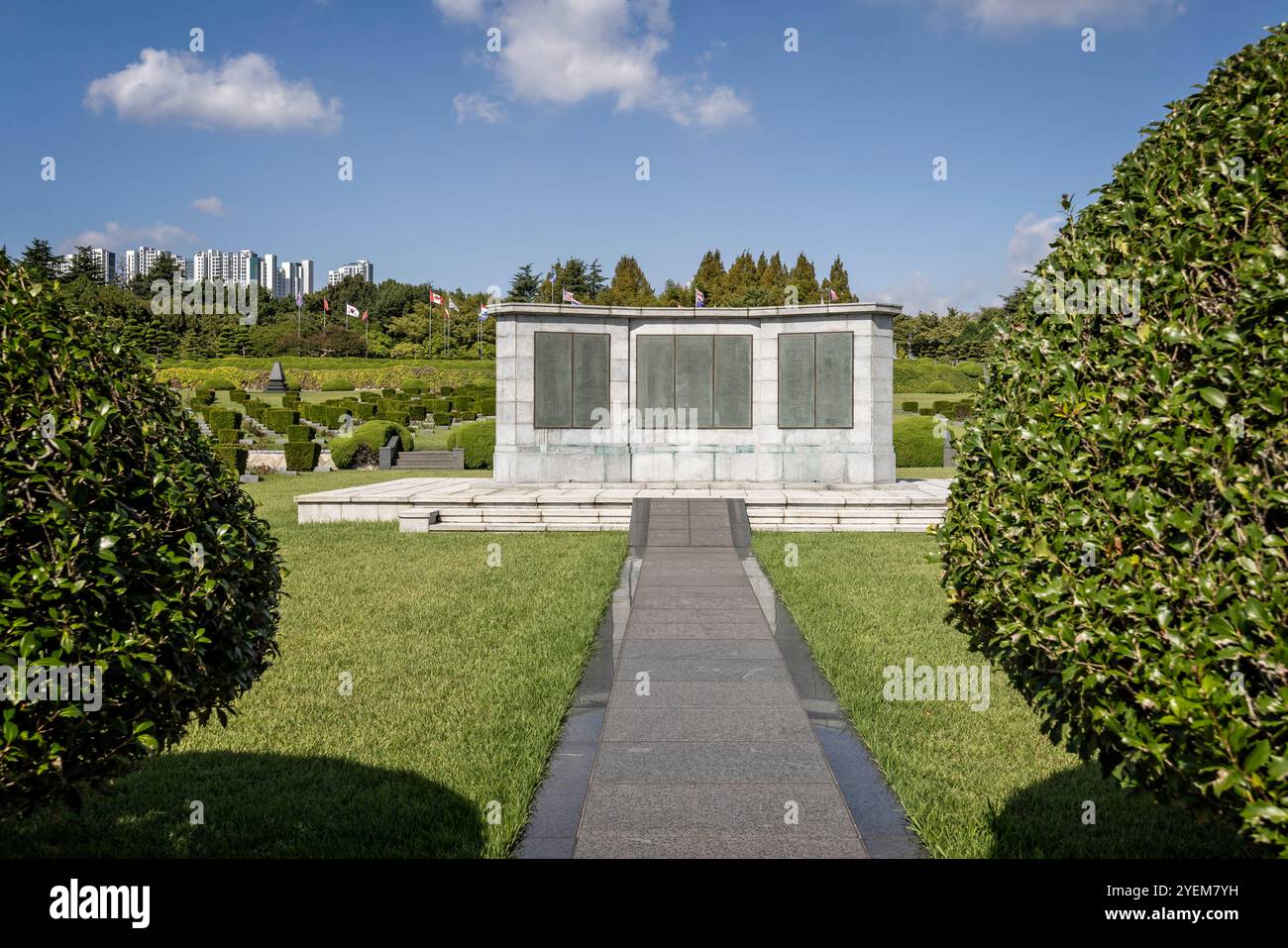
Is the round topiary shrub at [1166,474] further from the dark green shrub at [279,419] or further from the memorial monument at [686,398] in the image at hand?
the dark green shrub at [279,419]

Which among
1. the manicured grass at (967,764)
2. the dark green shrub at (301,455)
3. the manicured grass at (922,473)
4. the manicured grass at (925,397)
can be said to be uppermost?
the manicured grass at (925,397)

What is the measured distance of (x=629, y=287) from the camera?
86.9 meters

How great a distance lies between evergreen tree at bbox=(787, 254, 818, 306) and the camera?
8906cm

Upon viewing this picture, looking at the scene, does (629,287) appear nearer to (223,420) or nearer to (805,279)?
(805,279)

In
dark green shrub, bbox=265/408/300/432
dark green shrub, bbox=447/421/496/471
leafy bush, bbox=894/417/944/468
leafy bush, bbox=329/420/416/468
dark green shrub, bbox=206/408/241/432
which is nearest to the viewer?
dark green shrub, bbox=447/421/496/471

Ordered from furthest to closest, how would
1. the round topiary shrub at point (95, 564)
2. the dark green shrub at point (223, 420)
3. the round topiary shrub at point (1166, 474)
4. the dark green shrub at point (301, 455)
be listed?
the dark green shrub at point (223, 420) → the dark green shrub at point (301, 455) → the round topiary shrub at point (95, 564) → the round topiary shrub at point (1166, 474)

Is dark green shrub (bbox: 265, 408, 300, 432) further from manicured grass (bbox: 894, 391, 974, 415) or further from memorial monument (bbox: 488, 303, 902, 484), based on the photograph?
manicured grass (bbox: 894, 391, 974, 415)

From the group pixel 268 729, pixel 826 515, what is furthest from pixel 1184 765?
pixel 826 515

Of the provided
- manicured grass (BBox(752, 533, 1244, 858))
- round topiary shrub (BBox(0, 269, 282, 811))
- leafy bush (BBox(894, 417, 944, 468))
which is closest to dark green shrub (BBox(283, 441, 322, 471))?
leafy bush (BBox(894, 417, 944, 468))

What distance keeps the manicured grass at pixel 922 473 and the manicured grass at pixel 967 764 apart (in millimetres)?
14044

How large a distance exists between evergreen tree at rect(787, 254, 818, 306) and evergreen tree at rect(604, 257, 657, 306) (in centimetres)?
1495

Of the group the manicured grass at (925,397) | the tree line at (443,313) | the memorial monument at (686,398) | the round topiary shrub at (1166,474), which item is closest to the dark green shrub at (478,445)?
the memorial monument at (686,398)

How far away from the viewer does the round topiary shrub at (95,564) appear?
3.00 meters

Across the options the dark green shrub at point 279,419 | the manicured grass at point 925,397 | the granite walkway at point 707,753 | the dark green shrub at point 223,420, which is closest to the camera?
the granite walkway at point 707,753
